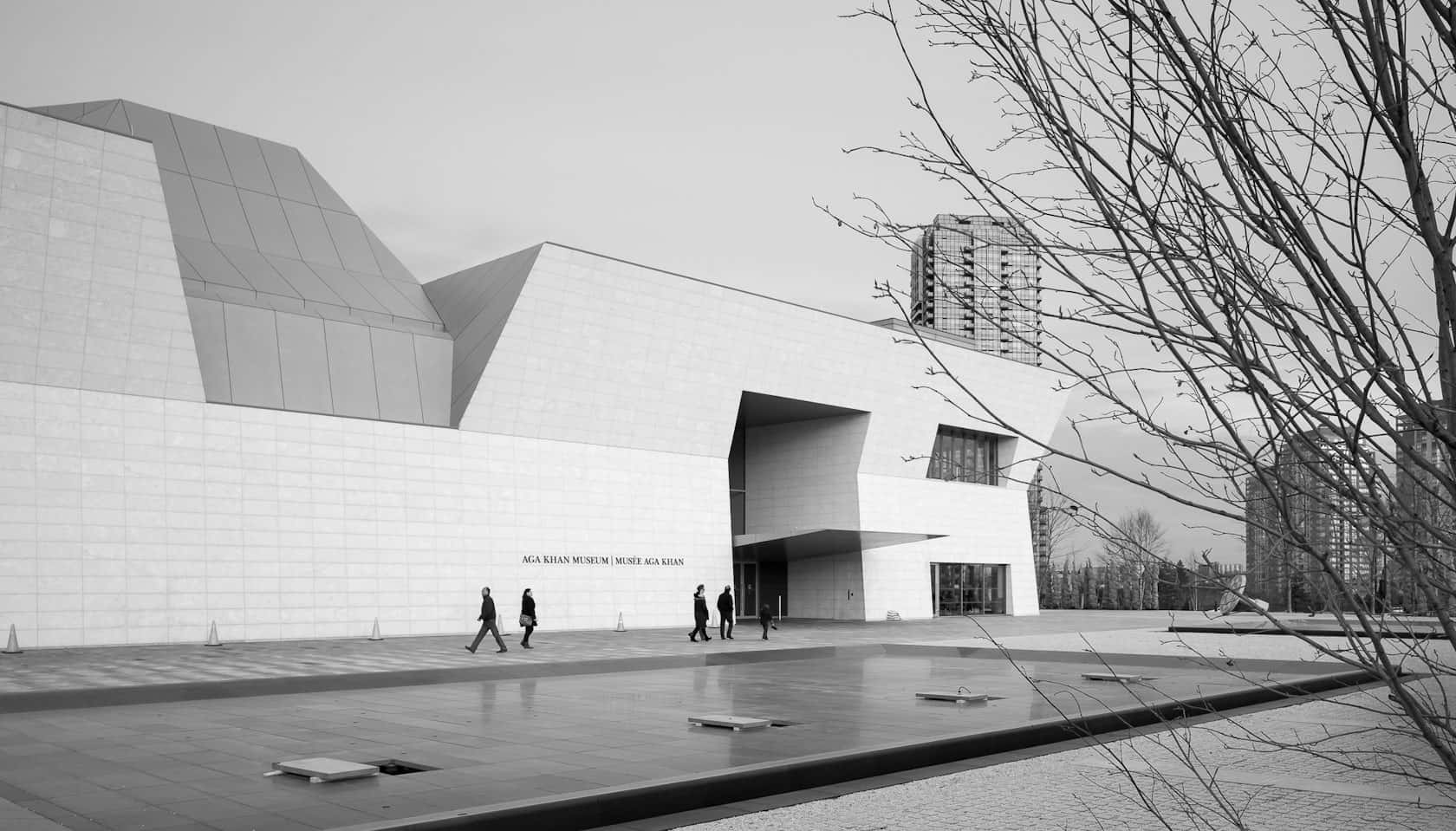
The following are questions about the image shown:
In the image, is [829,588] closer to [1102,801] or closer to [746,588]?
[746,588]

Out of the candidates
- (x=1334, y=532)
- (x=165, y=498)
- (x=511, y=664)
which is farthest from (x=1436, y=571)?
(x=165, y=498)

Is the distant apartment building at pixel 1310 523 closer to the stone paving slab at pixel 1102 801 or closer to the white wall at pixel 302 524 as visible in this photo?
the stone paving slab at pixel 1102 801

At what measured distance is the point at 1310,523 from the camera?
2.62 metres

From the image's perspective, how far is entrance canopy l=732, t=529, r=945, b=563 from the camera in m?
37.8

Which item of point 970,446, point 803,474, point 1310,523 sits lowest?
point 1310,523

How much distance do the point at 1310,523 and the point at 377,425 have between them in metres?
30.6

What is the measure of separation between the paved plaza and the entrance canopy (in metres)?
14.1

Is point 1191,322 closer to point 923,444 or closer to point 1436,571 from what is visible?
point 1436,571

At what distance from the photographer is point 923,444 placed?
4416 centimetres

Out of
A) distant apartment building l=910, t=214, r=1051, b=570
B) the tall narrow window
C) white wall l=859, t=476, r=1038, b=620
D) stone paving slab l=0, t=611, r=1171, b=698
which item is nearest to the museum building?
white wall l=859, t=476, r=1038, b=620

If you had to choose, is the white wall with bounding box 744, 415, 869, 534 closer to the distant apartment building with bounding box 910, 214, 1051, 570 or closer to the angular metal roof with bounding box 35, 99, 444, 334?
the angular metal roof with bounding box 35, 99, 444, 334

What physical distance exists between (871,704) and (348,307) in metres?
22.8

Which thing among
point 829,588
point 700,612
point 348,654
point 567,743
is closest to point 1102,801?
point 567,743

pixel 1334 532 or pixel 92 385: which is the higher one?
pixel 92 385
